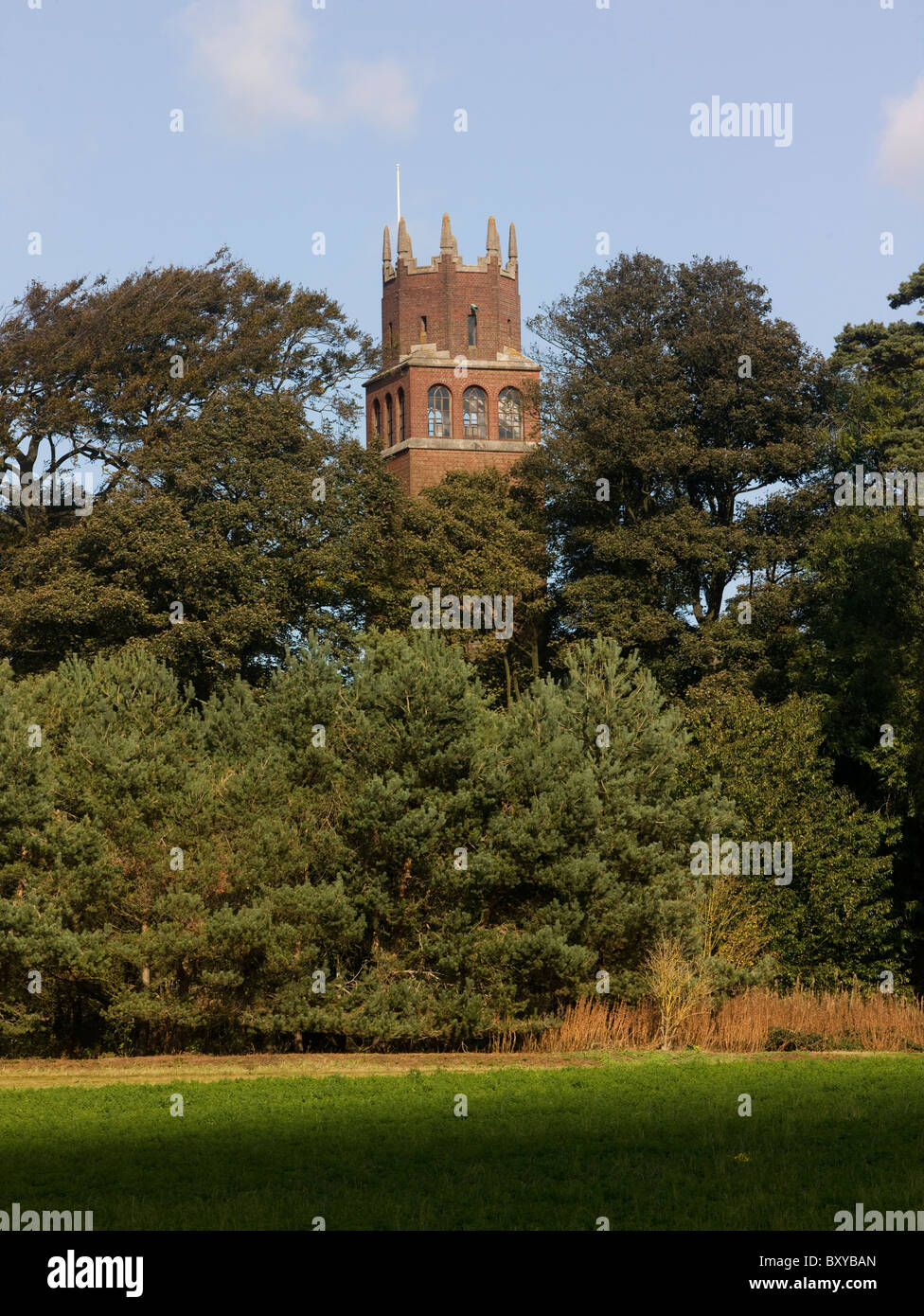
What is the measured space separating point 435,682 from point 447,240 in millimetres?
59888

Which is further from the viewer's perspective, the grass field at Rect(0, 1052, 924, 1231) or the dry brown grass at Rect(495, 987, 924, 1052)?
the dry brown grass at Rect(495, 987, 924, 1052)

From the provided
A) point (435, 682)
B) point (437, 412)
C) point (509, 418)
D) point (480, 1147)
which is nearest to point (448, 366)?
point (437, 412)

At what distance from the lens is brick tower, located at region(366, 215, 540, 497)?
2972 inches

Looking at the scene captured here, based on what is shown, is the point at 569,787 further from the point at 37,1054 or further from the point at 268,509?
the point at 268,509

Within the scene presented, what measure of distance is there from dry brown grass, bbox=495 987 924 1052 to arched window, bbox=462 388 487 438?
5383cm

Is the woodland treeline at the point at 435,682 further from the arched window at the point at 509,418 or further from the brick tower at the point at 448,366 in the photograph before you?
the arched window at the point at 509,418

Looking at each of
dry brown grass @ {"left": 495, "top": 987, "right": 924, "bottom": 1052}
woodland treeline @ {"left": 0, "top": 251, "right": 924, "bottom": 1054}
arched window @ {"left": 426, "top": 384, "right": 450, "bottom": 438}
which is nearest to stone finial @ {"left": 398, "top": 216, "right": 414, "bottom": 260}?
arched window @ {"left": 426, "top": 384, "right": 450, "bottom": 438}

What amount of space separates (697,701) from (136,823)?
20.4 meters

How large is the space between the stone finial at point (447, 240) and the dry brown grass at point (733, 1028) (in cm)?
6205

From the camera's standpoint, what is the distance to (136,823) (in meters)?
25.6

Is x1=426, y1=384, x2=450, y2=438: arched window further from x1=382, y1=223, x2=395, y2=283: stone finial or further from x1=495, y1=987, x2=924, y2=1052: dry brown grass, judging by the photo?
x1=495, y1=987, x2=924, y2=1052: dry brown grass

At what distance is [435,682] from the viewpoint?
89.6ft

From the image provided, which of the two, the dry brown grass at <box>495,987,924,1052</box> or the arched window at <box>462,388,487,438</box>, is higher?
the arched window at <box>462,388,487,438</box>
